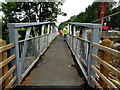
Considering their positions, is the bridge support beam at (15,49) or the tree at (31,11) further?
the tree at (31,11)

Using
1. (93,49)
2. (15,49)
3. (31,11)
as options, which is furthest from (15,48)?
(31,11)

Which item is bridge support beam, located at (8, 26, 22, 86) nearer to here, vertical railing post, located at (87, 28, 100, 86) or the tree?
vertical railing post, located at (87, 28, 100, 86)

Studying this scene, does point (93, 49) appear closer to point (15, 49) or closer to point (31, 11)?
point (15, 49)

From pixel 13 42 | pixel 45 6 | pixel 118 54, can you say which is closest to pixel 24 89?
pixel 13 42

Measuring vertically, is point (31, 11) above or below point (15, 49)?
above

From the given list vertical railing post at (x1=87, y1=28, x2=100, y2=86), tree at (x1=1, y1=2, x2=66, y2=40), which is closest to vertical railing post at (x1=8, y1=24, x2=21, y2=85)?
vertical railing post at (x1=87, y1=28, x2=100, y2=86)

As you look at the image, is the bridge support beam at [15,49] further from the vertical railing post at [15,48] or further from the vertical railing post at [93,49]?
the vertical railing post at [93,49]

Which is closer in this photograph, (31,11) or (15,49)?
(15,49)

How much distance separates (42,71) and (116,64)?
29.8 feet

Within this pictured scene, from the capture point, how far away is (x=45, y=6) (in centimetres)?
2189

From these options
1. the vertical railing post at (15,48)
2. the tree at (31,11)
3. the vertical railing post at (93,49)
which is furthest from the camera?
the tree at (31,11)

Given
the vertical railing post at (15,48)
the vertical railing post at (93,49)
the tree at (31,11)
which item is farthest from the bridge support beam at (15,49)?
the tree at (31,11)

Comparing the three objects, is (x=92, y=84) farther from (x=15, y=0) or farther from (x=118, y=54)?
(x=15, y=0)

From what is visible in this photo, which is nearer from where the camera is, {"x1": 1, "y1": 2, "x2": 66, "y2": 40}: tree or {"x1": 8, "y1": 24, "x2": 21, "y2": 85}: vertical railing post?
{"x1": 8, "y1": 24, "x2": 21, "y2": 85}: vertical railing post
